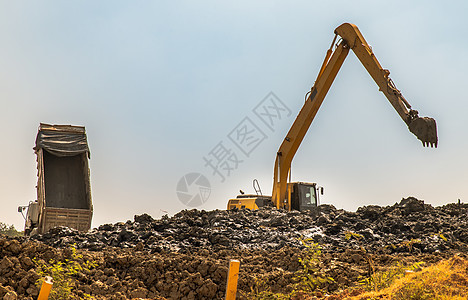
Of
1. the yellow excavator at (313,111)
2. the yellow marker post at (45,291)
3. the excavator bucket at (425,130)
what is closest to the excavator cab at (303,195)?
the yellow excavator at (313,111)

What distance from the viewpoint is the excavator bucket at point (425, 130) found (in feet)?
41.8

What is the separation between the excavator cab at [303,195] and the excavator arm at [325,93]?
66cm

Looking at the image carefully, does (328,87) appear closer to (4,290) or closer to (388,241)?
(388,241)

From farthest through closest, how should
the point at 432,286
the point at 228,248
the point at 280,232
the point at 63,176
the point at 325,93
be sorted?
the point at 325,93 → the point at 63,176 → the point at 280,232 → the point at 228,248 → the point at 432,286

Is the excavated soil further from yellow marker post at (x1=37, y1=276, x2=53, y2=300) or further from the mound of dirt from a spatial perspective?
yellow marker post at (x1=37, y1=276, x2=53, y2=300)

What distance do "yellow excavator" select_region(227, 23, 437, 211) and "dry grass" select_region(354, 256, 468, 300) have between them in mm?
7807

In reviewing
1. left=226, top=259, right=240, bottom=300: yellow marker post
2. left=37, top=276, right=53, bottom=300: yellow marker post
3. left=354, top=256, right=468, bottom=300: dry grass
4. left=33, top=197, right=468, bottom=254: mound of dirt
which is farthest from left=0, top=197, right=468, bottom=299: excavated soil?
left=226, top=259, right=240, bottom=300: yellow marker post

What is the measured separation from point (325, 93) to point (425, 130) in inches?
170

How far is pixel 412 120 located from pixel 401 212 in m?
3.03

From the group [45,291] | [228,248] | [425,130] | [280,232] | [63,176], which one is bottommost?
[45,291]

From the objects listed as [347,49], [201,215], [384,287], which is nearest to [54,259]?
[384,287]

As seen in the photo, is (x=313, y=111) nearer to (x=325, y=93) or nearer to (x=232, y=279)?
(x=325, y=93)

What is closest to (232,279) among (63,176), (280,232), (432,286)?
(432,286)

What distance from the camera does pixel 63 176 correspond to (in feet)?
49.4
